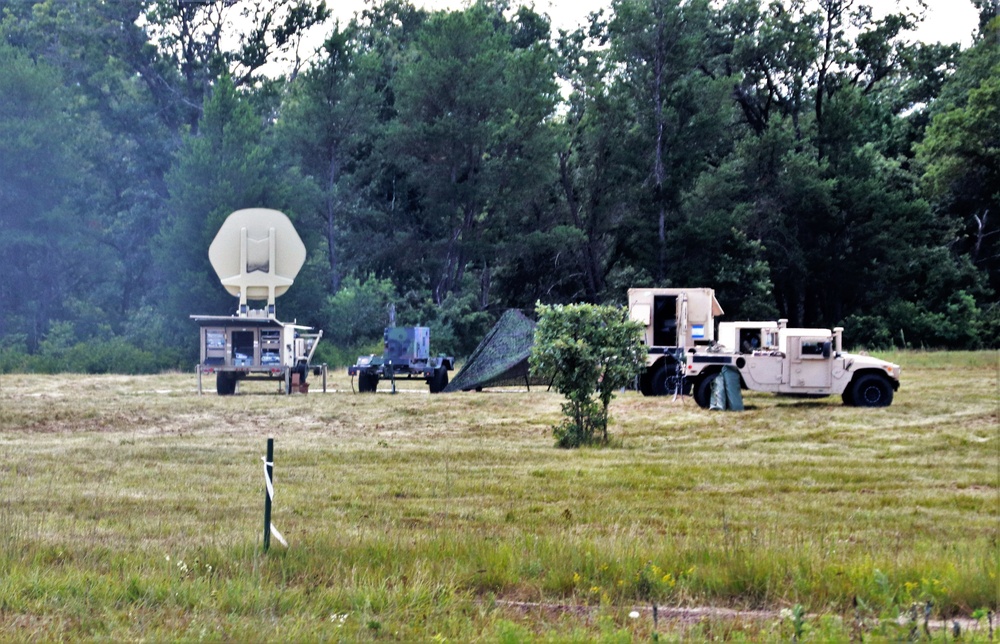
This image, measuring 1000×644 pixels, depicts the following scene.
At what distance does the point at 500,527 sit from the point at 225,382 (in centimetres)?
1833

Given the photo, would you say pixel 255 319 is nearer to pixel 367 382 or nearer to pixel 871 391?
pixel 367 382

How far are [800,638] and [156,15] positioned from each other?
53.3 metres

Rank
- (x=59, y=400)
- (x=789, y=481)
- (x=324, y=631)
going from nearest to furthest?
1. (x=324, y=631)
2. (x=789, y=481)
3. (x=59, y=400)

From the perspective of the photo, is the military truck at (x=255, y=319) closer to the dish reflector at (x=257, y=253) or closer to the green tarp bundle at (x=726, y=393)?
the dish reflector at (x=257, y=253)

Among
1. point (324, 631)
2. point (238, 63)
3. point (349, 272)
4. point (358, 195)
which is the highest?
point (238, 63)

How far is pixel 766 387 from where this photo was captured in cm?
2259

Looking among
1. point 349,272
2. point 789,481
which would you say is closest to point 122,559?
point 789,481

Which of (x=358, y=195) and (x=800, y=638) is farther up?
(x=358, y=195)

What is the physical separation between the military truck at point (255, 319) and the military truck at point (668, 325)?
7.80m

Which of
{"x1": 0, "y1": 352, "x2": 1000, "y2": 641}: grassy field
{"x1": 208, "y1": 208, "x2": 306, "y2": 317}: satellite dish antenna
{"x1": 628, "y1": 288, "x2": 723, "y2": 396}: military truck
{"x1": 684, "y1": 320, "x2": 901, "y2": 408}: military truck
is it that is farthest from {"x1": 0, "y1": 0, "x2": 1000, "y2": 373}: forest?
{"x1": 0, "y1": 352, "x2": 1000, "y2": 641}: grassy field

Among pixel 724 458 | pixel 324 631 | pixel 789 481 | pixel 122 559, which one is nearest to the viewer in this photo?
pixel 324 631

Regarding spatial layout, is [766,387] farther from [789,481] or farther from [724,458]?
[789,481]

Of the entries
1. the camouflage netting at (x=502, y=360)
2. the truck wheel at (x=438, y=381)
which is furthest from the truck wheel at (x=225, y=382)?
the camouflage netting at (x=502, y=360)

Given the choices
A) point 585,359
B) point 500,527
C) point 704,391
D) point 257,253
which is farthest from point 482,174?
point 500,527
